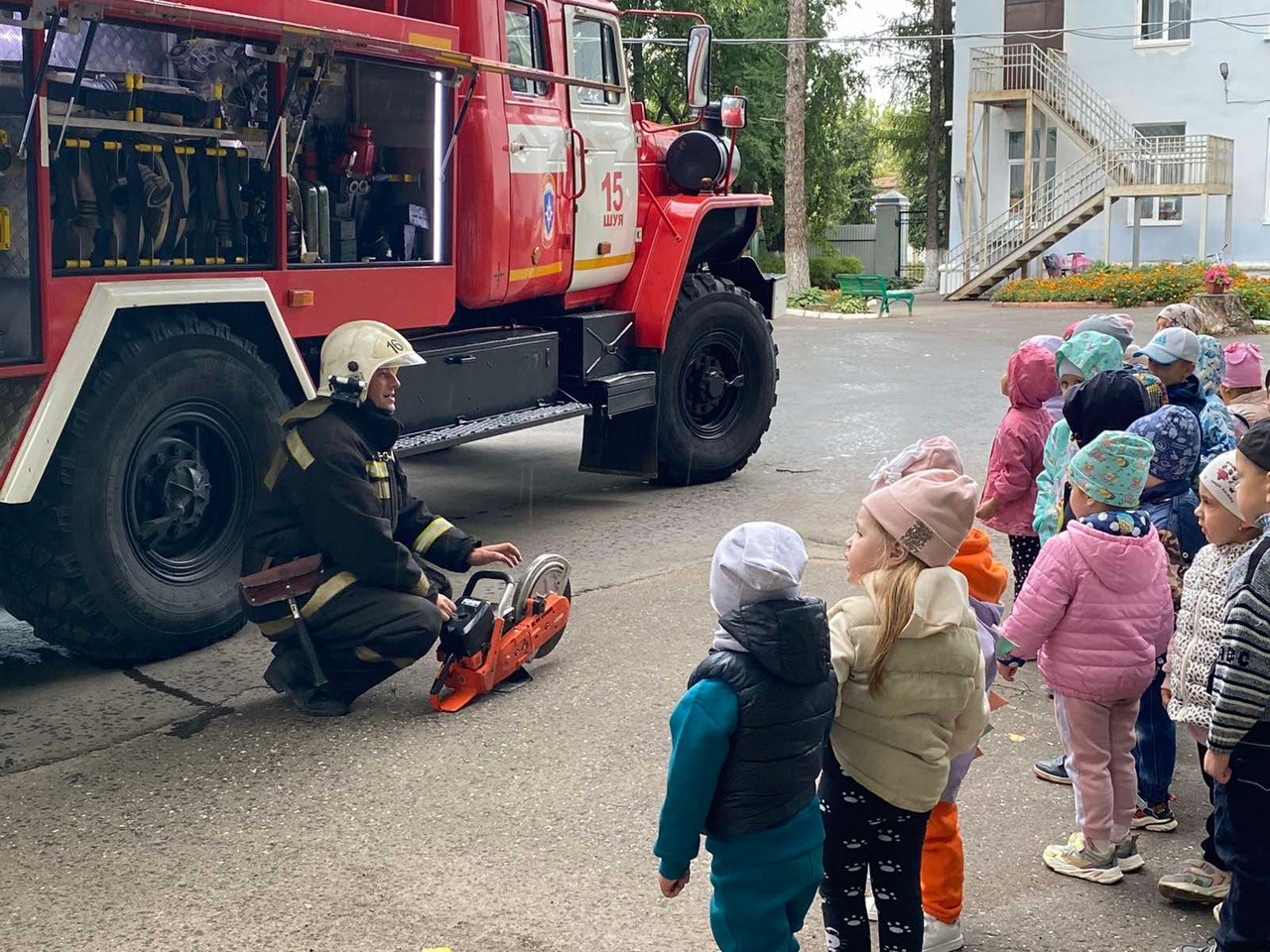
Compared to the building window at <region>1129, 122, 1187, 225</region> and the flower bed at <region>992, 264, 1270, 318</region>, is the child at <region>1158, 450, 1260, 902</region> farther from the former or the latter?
the building window at <region>1129, 122, 1187, 225</region>

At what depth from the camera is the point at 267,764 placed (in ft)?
16.1

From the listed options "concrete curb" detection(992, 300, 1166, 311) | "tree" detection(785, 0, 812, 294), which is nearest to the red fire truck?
"concrete curb" detection(992, 300, 1166, 311)

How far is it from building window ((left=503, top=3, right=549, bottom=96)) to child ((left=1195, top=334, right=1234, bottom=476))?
13.0ft

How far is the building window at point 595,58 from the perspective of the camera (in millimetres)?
8891

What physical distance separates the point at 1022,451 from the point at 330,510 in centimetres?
267

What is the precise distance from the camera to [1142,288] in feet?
80.6

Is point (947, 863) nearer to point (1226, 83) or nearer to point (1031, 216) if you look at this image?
point (1031, 216)

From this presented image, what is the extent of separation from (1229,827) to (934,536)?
3.53ft

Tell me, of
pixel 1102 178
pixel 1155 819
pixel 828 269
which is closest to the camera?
pixel 1155 819

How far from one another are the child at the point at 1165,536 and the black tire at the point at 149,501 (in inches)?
142

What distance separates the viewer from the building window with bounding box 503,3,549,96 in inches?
322

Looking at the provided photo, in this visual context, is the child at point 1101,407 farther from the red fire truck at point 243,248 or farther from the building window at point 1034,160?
the building window at point 1034,160

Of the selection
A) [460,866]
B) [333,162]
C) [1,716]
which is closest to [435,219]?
[333,162]

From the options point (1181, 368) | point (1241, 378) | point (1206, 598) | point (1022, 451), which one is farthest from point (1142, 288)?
point (1206, 598)
